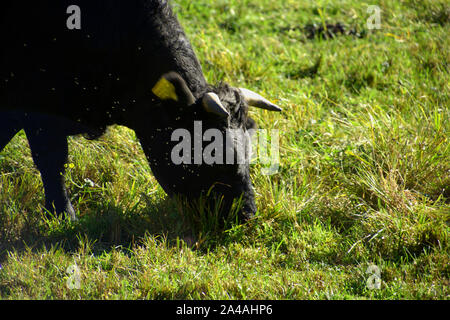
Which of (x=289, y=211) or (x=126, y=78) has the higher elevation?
(x=126, y=78)

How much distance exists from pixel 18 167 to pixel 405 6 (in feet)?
21.9

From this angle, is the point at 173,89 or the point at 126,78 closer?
the point at 173,89

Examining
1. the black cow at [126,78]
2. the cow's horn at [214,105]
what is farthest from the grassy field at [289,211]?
the cow's horn at [214,105]

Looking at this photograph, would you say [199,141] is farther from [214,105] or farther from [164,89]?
[164,89]

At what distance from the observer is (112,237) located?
4.46m

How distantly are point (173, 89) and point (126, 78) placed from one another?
1.57 feet

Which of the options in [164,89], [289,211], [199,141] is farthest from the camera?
[289,211]

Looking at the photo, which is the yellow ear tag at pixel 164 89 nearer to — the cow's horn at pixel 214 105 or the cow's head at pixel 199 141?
the cow's head at pixel 199 141

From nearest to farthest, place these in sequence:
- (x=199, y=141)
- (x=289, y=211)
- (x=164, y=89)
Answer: (x=164, y=89), (x=199, y=141), (x=289, y=211)

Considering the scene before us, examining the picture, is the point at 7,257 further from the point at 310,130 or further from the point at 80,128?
the point at 310,130

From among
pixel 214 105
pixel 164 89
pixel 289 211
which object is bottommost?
pixel 289 211

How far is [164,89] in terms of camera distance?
396 cm

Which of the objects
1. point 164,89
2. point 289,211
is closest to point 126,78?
point 164,89

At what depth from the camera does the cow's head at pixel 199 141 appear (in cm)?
407
